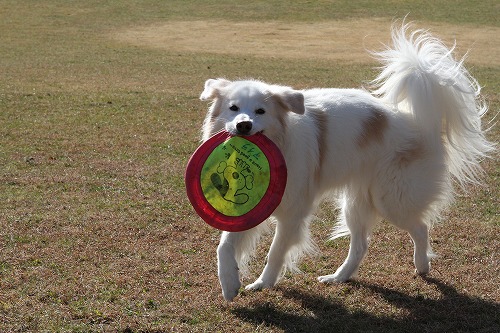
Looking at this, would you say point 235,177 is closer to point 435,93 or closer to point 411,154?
point 411,154

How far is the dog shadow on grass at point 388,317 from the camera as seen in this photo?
200 inches

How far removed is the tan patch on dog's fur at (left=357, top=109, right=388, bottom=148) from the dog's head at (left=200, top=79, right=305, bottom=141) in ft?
2.18

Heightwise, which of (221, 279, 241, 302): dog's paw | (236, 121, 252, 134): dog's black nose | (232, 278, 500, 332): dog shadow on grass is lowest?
(232, 278, 500, 332): dog shadow on grass

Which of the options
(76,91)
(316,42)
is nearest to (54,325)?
(76,91)

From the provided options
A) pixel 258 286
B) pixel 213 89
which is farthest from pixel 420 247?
pixel 213 89

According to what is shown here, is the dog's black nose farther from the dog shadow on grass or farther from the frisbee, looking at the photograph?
the dog shadow on grass

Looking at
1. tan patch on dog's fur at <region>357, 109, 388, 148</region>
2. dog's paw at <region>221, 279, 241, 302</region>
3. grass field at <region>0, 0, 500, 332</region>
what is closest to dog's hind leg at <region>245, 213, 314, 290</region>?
grass field at <region>0, 0, 500, 332</region>

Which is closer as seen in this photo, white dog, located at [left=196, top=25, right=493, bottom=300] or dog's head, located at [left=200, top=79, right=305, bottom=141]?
dog's head, located at [left=200, top=79, right=305, bottom=141]

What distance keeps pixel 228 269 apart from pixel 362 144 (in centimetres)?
152

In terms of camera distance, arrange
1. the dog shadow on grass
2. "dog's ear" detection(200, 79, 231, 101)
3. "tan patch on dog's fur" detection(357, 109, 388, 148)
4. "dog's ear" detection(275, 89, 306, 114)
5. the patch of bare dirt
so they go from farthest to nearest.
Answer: the patch of bare dirt → "tan patch on dog's fur" detection(357, 109, 388, 148) → "dog's ear" detection(200, 79, 231, 101) → "dog's ear" detection(275, 89, 306, 114) → the dog shadow on grass

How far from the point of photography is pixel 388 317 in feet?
17.4

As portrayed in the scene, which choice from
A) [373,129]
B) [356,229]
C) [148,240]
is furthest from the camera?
[148,240]

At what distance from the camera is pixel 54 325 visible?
494cm

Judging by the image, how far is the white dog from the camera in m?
5.66
